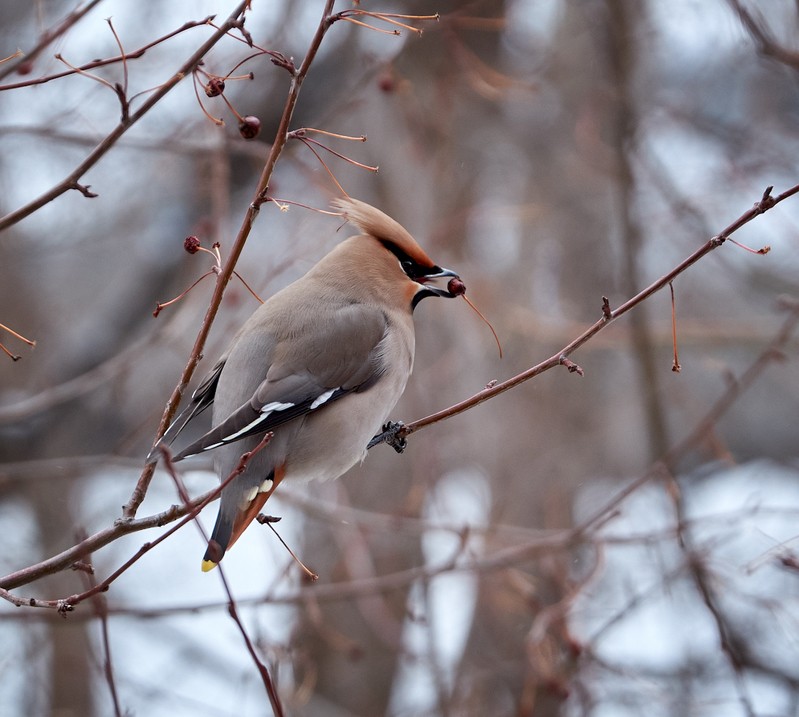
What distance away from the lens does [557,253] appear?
7.18 metres

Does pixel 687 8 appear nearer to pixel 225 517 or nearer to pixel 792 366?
pixel 792 366

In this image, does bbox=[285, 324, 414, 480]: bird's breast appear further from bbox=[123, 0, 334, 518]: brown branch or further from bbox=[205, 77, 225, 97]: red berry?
bbox=[205, 77, 225, 97]: red berry

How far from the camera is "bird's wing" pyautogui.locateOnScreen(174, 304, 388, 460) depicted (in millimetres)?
2752

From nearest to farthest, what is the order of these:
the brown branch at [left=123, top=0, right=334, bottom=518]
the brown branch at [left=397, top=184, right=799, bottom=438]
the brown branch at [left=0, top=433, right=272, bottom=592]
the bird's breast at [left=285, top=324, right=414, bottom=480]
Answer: the brown branch at [left=0, top=433, right=272, bottom=592]
the brown branch at [left=123, top=0, right=334, bottom=518]
the brown branch at [left=397, top=184, right=799, bottom=438]
the bird's breast at [left=285, top=324, right=414, bottom=480]

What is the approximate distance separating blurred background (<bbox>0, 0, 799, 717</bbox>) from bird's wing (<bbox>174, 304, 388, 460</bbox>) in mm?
722

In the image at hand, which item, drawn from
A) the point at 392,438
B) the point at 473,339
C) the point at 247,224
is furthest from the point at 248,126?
the point at 473,339

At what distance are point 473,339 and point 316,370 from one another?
11.5 feet

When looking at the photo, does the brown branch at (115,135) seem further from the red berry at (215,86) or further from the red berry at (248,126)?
the red berry at (248,126)

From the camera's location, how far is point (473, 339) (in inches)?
255

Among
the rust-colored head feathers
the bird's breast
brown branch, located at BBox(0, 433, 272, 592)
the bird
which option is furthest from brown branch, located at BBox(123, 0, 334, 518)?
the rust-colored head feathers

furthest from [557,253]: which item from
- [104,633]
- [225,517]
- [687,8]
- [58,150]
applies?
[104,633]

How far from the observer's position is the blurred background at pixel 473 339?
434cm

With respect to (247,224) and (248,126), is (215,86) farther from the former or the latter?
(247,224)

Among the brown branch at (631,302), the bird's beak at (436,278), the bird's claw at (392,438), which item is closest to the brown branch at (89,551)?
the brown branch at (631,302)
